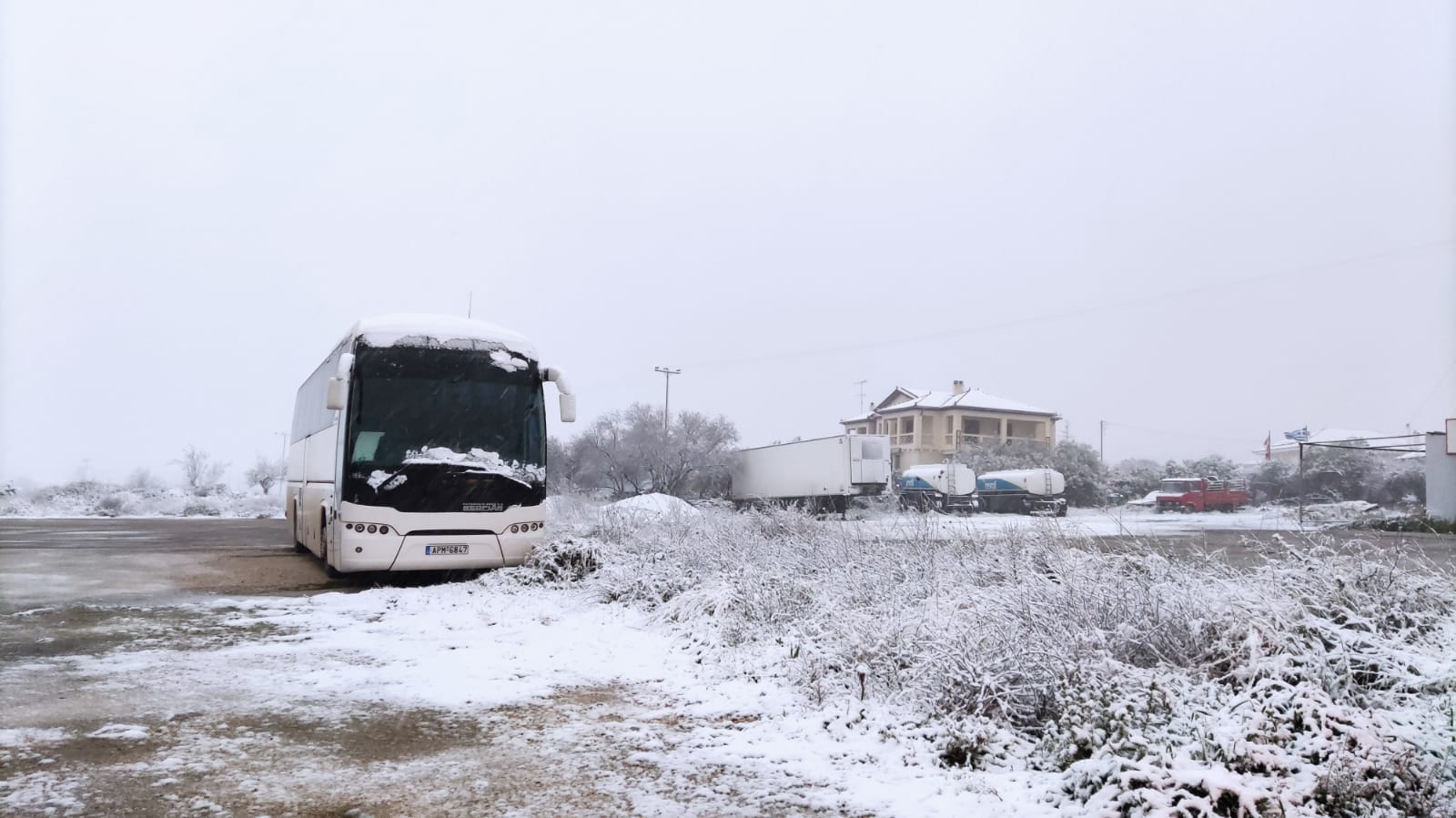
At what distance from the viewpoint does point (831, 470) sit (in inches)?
1506

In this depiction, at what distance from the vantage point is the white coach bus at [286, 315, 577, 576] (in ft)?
35.3

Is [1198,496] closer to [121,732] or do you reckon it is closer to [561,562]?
[561,562]

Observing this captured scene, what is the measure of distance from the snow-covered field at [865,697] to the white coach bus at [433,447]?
216 centimetres

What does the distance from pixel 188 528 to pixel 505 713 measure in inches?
1057

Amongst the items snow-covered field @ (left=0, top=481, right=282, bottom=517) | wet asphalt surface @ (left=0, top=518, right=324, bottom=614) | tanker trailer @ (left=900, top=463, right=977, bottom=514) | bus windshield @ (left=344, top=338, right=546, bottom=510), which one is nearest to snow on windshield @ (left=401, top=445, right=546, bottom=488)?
bus windshield @ (left=344, top=338, right=546, bottom=510)

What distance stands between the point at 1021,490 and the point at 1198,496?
34.0 feet

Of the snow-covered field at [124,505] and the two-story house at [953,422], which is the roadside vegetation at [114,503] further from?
the two-story house at [953,422]

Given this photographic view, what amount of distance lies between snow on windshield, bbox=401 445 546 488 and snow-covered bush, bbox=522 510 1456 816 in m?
3.81

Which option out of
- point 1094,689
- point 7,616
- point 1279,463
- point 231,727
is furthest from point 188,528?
point 1279,463

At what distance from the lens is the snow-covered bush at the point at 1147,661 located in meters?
3.91

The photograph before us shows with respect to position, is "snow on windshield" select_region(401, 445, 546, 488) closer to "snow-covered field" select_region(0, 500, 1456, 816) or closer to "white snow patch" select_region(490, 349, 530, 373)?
"white snow patch" select_region(490, 349, 530, 373)

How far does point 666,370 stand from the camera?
219 ft

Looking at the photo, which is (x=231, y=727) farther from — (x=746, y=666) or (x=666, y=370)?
(x=666, y=370)

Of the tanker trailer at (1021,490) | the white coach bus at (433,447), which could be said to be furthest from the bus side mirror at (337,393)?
the tanker trailer at (1021,490)
